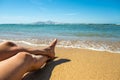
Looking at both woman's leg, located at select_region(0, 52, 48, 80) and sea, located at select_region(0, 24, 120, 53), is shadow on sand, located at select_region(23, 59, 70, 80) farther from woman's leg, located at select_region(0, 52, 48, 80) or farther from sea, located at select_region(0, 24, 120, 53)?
sea, located at select_region(0, 24, 120, 53)

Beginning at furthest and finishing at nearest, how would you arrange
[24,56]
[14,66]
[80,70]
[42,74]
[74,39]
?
[74,39] < [80,70] < [42,74] < [24,56] < [14,66]

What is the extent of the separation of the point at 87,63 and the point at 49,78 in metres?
0.84

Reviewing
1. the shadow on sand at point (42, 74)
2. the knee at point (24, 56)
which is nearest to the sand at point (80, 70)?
the shadow on sand at point (42, 74)

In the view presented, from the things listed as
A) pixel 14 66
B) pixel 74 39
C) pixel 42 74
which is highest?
pixel 14 66

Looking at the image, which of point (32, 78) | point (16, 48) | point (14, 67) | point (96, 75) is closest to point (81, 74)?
point (96, 75)

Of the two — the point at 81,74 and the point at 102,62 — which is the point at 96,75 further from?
the point at 102,62

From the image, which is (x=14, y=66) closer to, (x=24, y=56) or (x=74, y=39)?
(x=24, y=56)

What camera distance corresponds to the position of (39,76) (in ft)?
7.02

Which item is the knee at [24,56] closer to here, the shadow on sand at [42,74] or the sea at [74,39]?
the shadow on sand at [42,74]

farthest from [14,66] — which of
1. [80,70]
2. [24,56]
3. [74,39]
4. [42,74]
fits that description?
[74,39]

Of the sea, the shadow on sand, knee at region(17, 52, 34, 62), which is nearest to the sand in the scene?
the shadow on sand

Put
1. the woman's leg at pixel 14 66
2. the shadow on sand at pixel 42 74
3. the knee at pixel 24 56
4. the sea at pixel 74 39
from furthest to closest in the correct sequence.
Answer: the sea at pixel 74 39
the shadow on sand at pixel 42 74
the knee at pixel 24 56
the woman's leg at pixel 14 66

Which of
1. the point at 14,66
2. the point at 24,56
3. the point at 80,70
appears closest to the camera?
the point at 14,66

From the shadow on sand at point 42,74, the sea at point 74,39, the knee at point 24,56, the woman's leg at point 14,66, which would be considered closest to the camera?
the woman's leg at point 14,66
